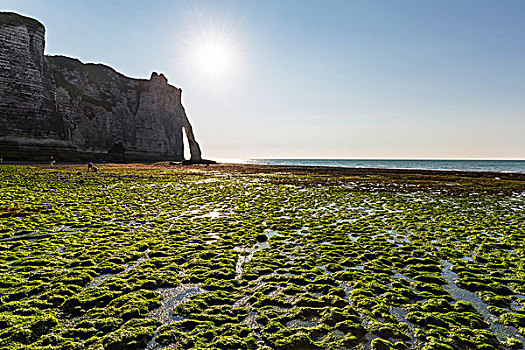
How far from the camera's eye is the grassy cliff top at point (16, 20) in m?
62.4

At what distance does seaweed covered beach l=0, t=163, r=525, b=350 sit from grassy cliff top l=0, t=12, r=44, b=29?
75598mm

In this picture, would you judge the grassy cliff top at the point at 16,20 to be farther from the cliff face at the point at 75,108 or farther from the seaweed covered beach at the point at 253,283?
the seaweed covered beach at the point at 253,283

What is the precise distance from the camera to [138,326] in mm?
5750

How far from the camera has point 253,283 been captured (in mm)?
8234

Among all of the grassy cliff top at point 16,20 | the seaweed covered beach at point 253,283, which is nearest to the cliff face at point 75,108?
the grassy cliff top at point 16,20

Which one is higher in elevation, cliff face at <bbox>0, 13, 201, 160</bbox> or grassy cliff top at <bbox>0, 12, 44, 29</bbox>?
grassy cliff top at <bbox>0, 12, 44, 29</bbox>

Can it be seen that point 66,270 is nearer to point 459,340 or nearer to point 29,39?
point 459,340

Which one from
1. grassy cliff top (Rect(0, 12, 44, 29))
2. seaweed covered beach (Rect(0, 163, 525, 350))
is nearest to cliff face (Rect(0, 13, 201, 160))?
grassy cliff top (Rect(0, 12, 44, 29))

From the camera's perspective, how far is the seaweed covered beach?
555cm

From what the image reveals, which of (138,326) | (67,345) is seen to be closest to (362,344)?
(138,326)

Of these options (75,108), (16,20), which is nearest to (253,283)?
(16,20)

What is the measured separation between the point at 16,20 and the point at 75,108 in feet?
91.2

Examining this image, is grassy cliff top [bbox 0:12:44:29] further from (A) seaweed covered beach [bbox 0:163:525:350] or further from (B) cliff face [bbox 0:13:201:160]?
(A) seaweed covered beach [bbox 0:163:525:350]

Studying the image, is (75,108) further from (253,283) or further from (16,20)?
(253,283)
